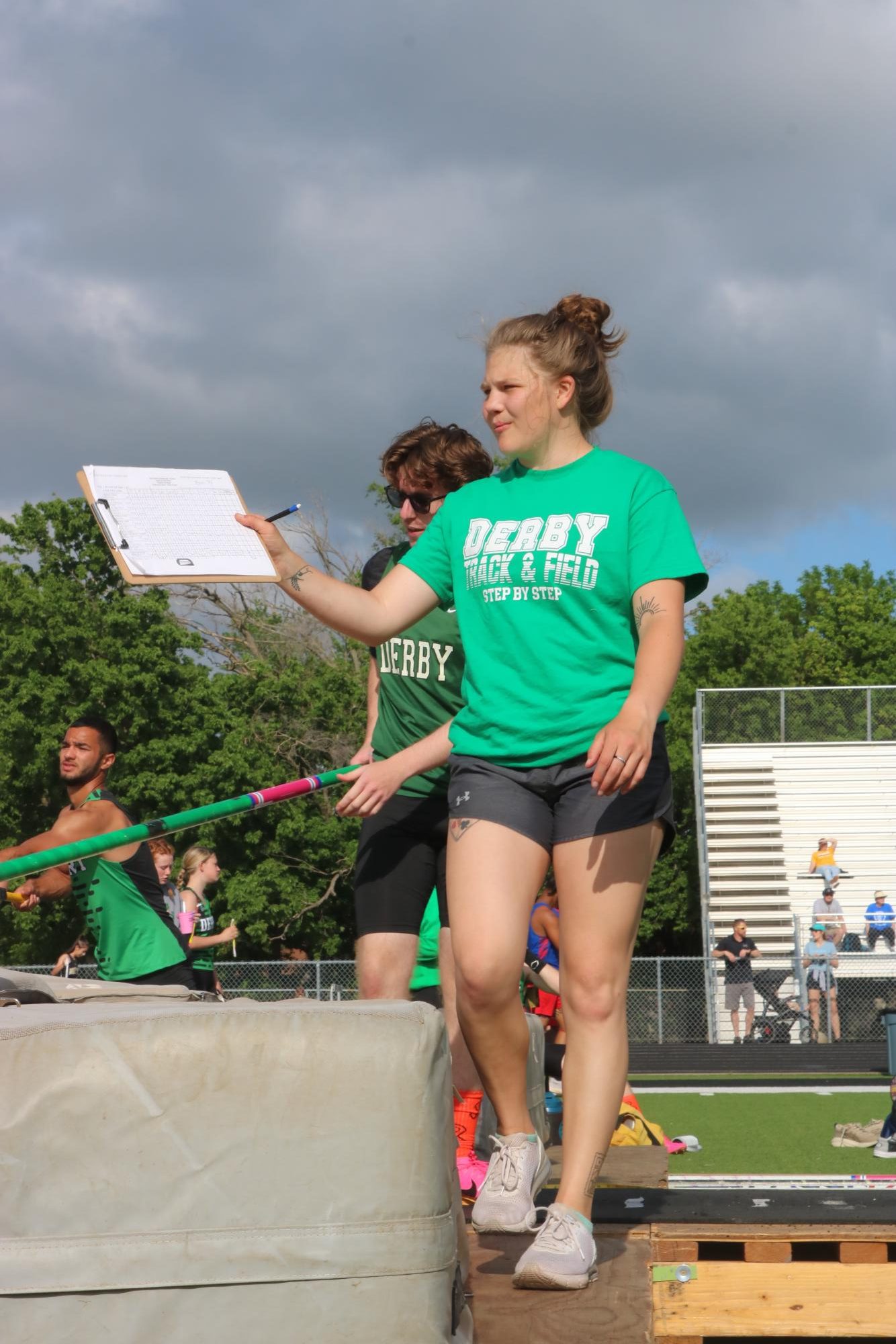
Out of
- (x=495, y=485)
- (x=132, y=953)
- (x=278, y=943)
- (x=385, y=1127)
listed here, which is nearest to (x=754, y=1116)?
(x=132, y=953)

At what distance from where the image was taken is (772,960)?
23.4 metres

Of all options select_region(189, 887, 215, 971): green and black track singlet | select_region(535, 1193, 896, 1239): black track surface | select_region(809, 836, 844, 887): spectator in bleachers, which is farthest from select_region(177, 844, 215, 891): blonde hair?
select_region(809, 836, 844, 887): spectator in bleachers

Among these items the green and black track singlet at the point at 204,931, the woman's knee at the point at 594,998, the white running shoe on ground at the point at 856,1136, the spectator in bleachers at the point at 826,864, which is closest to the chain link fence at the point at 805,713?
the spectator in bleachers at the point at 826,864

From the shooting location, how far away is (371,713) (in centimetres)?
483

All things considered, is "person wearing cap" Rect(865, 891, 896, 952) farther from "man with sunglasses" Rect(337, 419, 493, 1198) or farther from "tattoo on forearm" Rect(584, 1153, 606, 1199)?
"tattoo on forearm" Rect(584, 1153, 606, 1199)

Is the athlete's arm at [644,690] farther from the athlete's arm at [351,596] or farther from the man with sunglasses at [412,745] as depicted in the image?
the man with sunglasses at [412,745]

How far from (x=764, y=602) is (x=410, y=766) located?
52.5 meters

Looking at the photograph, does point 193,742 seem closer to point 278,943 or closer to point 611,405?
point 278,943

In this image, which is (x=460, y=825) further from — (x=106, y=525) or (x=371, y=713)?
(x=371, y=713)

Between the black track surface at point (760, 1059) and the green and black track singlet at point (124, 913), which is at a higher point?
the green and black track singlet at point (124, 913)

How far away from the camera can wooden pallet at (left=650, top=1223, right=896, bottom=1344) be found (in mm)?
3031

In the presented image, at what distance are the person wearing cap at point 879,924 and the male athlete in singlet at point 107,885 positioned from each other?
19158mm

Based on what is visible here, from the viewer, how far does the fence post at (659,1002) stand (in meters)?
20.6

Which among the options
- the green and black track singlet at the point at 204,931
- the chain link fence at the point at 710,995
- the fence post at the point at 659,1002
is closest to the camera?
the green and black track singlet at the point at 204,931
